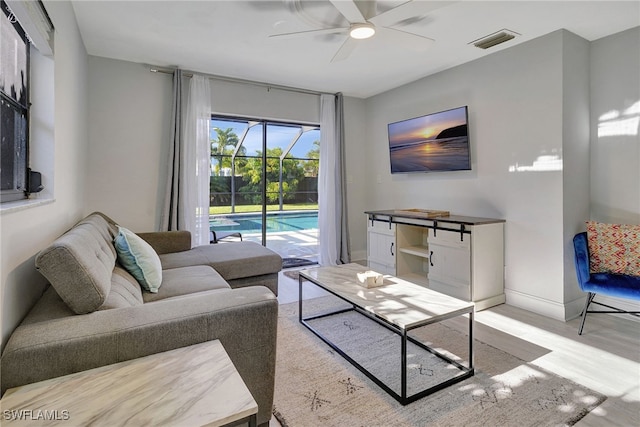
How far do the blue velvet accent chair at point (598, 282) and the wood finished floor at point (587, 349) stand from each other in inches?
6.6

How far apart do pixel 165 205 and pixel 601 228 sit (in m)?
4.25

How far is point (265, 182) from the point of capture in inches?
187

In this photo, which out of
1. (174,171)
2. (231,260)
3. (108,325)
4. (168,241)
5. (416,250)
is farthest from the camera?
(416,250)

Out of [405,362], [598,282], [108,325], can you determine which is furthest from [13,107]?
[598,282]

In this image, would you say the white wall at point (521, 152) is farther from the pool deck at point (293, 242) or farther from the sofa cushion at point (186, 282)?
the sofa cushion at point (186, 282)

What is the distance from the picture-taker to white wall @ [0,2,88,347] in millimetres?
1205

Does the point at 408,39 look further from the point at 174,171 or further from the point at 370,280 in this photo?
the point at 174,171

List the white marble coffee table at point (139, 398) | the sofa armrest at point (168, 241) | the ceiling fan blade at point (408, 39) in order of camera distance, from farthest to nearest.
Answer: the sofa armrest at point (168, 241) < the ceiling fan blade at point (408, 39) < the white marble coffee table at point (139, 398)

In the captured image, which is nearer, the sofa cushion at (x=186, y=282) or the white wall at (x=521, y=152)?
the sofa cushion at (x=186, y=282)

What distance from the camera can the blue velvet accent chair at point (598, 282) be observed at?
237 cm

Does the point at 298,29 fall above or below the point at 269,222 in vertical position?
above

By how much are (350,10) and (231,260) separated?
2.19 meters

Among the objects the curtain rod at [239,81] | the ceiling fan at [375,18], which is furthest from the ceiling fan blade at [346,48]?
the curtain rod at [239,81]

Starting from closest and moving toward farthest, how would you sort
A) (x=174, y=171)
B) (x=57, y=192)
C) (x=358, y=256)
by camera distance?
(x=57, y=192) → (x=174, y=171) → (x=358, y=256)
